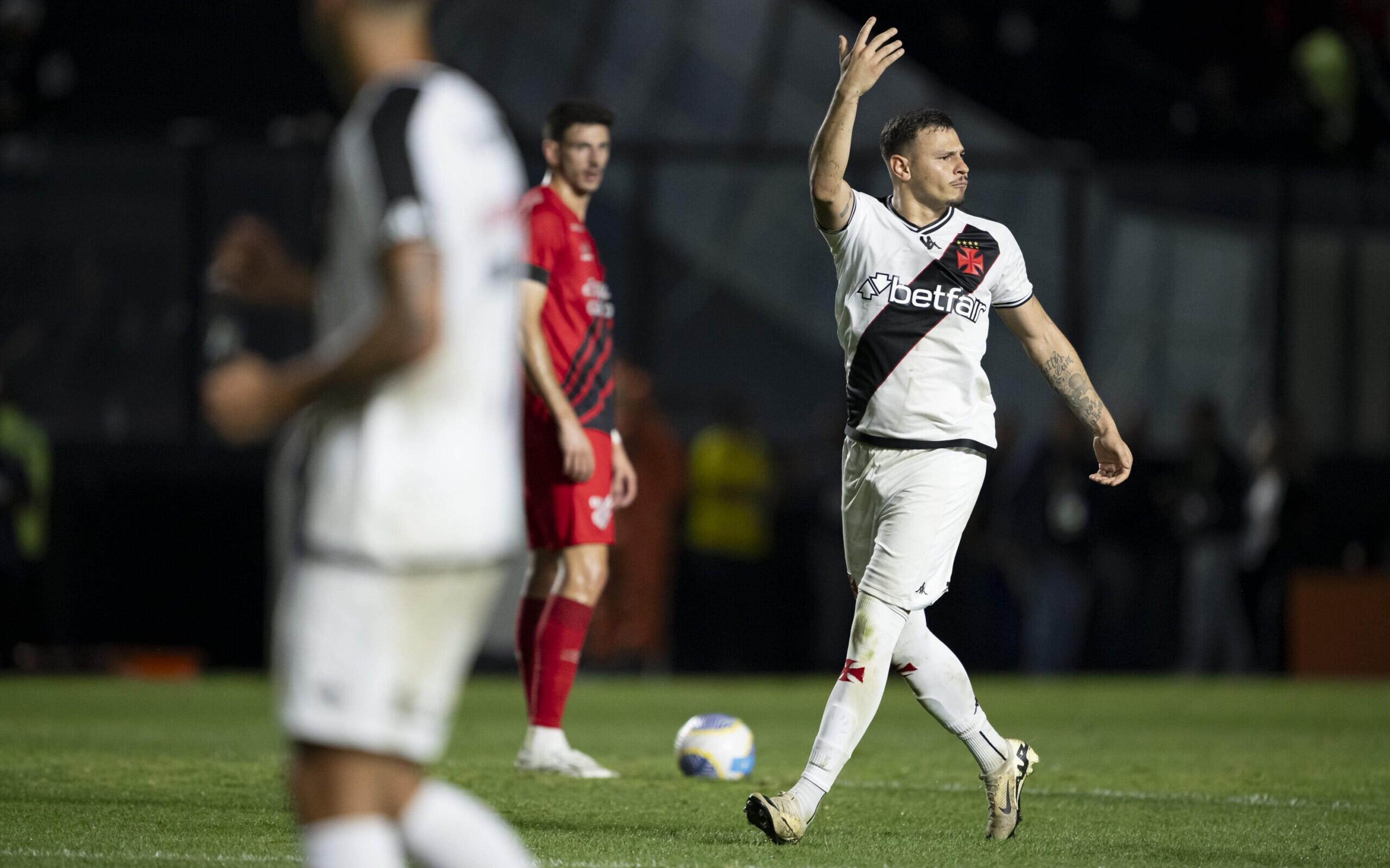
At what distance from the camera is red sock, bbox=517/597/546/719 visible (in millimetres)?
7578

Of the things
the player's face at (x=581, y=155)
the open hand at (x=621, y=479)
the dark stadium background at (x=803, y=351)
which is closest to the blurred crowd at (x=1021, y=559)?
the dark stadium background at (x=803, y=351)

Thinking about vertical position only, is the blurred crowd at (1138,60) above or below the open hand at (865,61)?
above

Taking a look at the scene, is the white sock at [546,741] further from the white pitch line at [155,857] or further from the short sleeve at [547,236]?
the white pitch line at [155,857]

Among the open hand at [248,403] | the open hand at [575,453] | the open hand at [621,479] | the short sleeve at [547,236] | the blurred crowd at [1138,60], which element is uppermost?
the blurred crowd at [1138,60]

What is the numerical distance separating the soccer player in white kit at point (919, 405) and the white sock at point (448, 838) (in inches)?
96.4

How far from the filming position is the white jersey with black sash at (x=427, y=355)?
3146 mm

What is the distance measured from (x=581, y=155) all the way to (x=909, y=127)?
1.88 meters

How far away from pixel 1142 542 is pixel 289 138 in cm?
810

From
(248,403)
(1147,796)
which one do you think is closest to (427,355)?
(248,403)

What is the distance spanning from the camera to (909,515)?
5.78m

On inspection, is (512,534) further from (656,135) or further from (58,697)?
(656,135)

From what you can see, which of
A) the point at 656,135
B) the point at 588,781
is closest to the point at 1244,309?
the point at 656,135

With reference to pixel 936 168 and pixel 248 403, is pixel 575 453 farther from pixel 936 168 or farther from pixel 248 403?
pixel 248 403

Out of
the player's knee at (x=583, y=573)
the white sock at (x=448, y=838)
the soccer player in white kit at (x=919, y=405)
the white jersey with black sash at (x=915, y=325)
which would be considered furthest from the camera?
the player's knee at (x=583, y=573)
